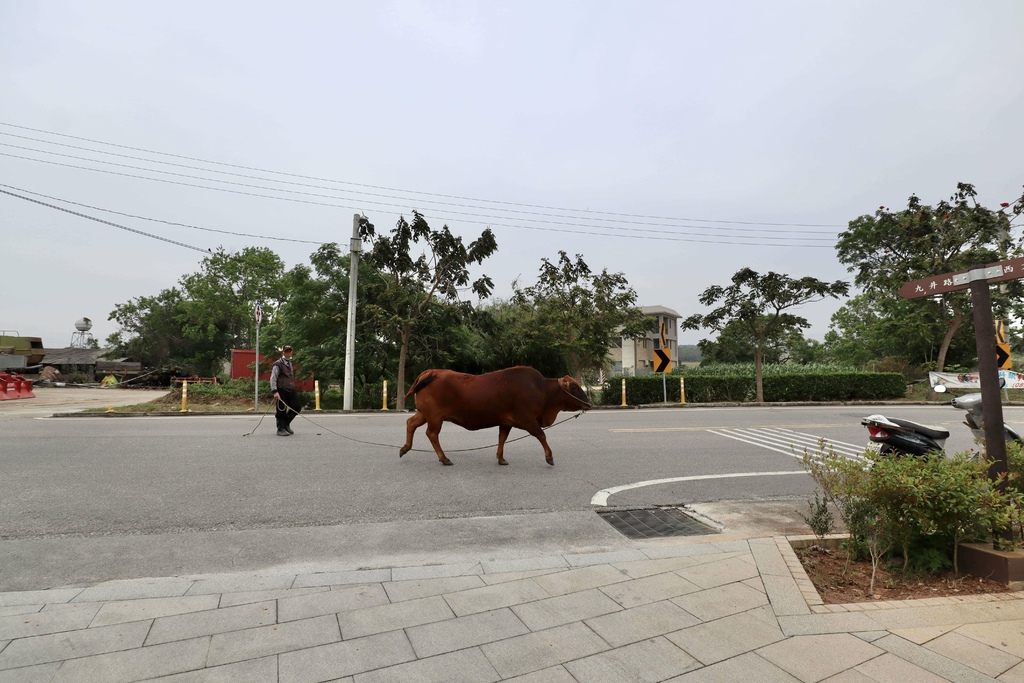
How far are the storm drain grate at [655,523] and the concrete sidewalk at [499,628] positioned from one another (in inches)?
38.1

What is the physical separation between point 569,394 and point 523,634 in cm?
495

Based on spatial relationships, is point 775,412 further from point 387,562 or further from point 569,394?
point 387,562

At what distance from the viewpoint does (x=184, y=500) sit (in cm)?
562

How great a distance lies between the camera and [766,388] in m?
23.3

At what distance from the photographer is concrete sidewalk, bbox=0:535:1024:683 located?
2.57 m

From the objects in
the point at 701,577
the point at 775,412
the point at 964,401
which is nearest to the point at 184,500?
the point at 701,577

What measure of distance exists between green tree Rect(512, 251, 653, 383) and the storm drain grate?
17775 mm

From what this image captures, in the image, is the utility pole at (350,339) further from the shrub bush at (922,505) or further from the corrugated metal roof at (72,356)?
the corrugated metal roof at (72,356)

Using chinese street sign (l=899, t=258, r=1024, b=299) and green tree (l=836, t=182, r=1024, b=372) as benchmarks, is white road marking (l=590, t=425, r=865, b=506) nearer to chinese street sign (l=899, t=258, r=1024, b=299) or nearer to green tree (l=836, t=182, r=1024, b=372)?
chinese street sign (l=899, t=258, r=1024, b=299)

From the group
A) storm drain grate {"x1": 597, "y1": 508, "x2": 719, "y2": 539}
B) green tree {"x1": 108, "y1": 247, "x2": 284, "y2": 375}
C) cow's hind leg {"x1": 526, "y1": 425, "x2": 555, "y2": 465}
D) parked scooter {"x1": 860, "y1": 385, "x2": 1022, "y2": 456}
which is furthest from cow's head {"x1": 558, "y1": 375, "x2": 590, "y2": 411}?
green tree {"x1": 108, "y1": 247, "x2": 284, "y2": 375}

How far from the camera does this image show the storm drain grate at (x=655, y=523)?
4867 mm

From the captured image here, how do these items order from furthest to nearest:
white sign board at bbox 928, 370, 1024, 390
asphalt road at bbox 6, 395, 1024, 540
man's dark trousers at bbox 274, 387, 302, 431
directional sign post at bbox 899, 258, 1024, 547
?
1. white sign board at bbox 928, 370, 1024, 390
2. man's dark trousers at bbox 274, 387, 302, 431
3. asphalt road at bbox 6, 395, 1024, 540
4. directional sign post at bbox 899, 258, 1024, 547

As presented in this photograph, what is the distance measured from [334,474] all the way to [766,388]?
68.0ft

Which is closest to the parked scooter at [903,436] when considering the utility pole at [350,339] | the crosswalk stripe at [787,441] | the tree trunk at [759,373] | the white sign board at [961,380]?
the crosswalk stripe at [787,441]
